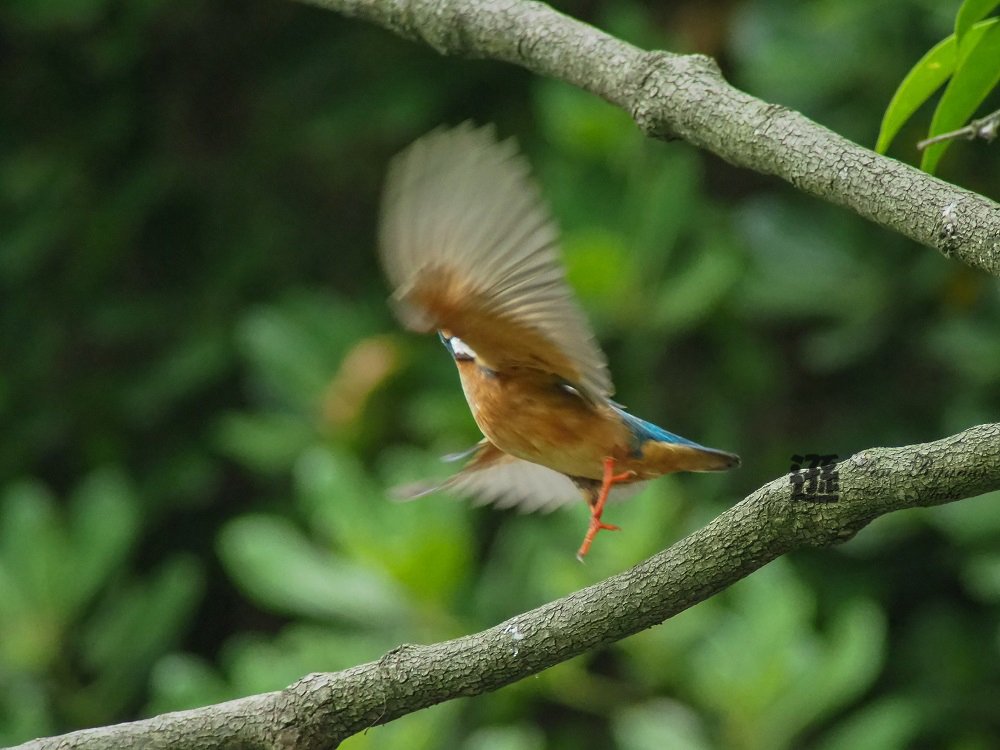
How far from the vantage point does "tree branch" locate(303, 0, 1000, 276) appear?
123cm

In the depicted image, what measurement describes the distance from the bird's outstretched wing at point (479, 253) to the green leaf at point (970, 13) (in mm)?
478

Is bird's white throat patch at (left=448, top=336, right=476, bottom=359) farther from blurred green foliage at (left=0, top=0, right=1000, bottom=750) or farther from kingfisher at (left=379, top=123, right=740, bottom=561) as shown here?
blurred green foliage at (left=0, top=0, right=1000, bottom=750)

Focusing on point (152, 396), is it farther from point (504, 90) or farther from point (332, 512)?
point (504, 90)

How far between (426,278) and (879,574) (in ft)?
7.61

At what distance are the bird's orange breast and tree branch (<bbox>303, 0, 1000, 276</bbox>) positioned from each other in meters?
0.40

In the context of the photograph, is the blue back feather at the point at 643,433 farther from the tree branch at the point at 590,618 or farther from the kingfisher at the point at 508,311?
the tree branch at the point at 590,618

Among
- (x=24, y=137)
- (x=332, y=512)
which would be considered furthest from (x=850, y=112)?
(x=24, y=137)

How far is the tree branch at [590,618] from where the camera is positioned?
1116 millimetres

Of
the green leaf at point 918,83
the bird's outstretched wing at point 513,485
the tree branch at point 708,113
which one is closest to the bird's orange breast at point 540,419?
the bird's outstretched wing at point 513,485

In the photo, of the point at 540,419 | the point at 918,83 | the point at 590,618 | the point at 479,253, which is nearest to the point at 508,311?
the point at 479,253

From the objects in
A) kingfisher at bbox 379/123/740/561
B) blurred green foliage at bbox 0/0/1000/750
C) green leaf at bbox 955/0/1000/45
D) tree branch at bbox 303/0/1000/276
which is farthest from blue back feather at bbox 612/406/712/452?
blurred green foliage at bbox 0/0/1000/750

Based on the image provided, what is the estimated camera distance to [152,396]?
388 cm

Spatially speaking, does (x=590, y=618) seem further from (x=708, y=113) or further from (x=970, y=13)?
(x=970, y=13)

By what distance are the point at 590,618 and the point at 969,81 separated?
73 cm
